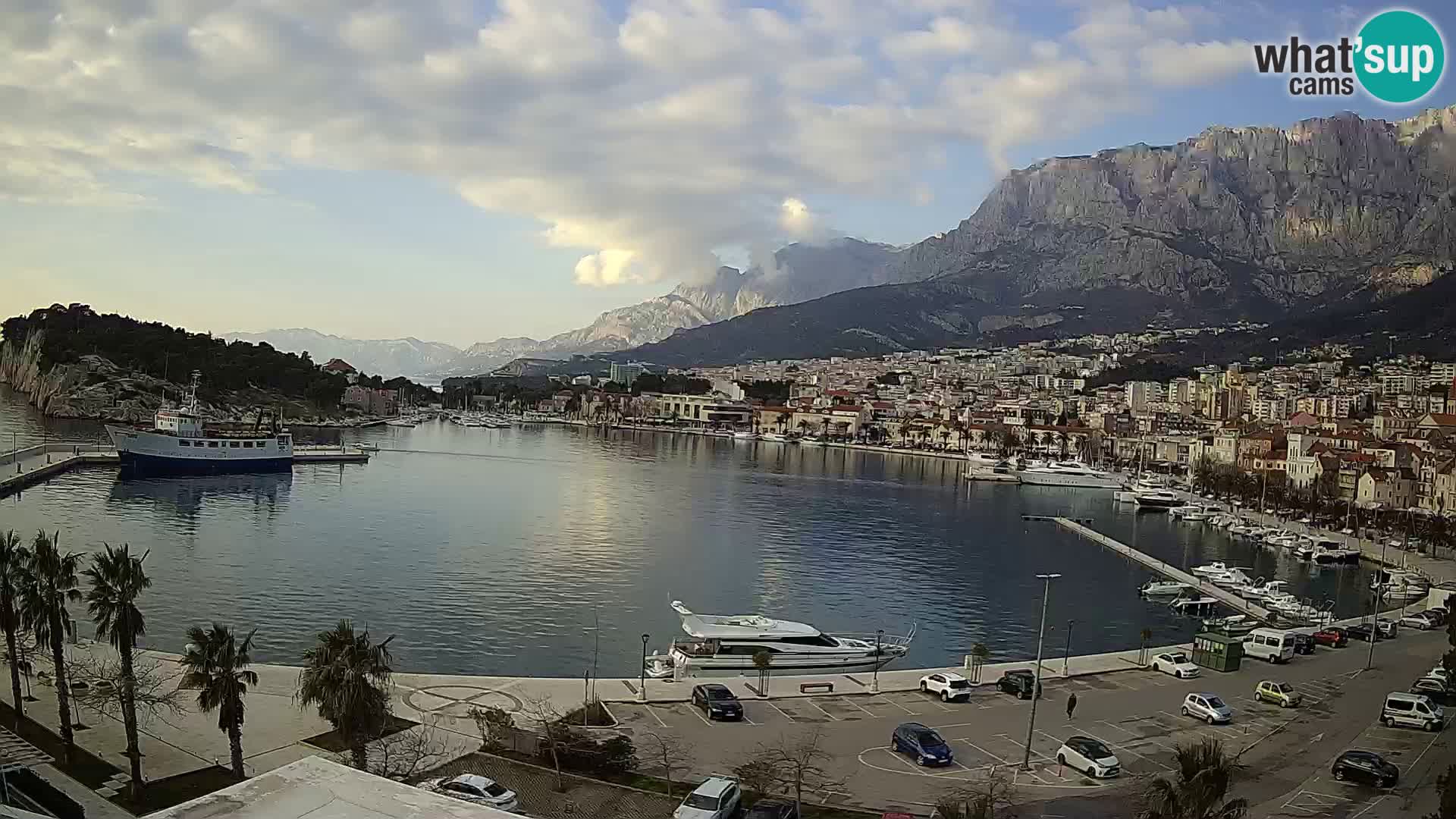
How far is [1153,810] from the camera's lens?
29.9 ft

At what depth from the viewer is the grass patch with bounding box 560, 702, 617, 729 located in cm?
1380

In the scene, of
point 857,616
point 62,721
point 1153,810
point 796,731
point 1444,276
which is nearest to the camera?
point 1153,810

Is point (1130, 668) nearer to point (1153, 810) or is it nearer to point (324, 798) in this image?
point (1153, 810)

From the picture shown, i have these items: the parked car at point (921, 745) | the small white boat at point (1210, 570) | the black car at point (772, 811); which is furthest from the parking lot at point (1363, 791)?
the small white boat at point (1210, 570)

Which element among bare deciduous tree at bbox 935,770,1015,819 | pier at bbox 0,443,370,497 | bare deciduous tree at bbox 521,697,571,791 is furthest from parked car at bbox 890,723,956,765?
pier at bbox 0,443,370,497

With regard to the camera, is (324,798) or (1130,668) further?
(1130,668)

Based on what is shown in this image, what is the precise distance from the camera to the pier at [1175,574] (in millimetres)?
27375

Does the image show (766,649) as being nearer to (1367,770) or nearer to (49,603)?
(1367,770)

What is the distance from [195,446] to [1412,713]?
161ft

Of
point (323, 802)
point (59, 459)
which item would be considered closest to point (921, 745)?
point (323, 802)

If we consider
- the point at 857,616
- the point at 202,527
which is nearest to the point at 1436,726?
the point at 857,616

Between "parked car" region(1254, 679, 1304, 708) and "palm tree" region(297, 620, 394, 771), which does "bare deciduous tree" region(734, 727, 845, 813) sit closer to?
"palm tree" region(297, 620, 394, 771)

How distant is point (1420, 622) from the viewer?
79.8 feet

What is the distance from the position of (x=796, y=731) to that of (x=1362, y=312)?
448ft
